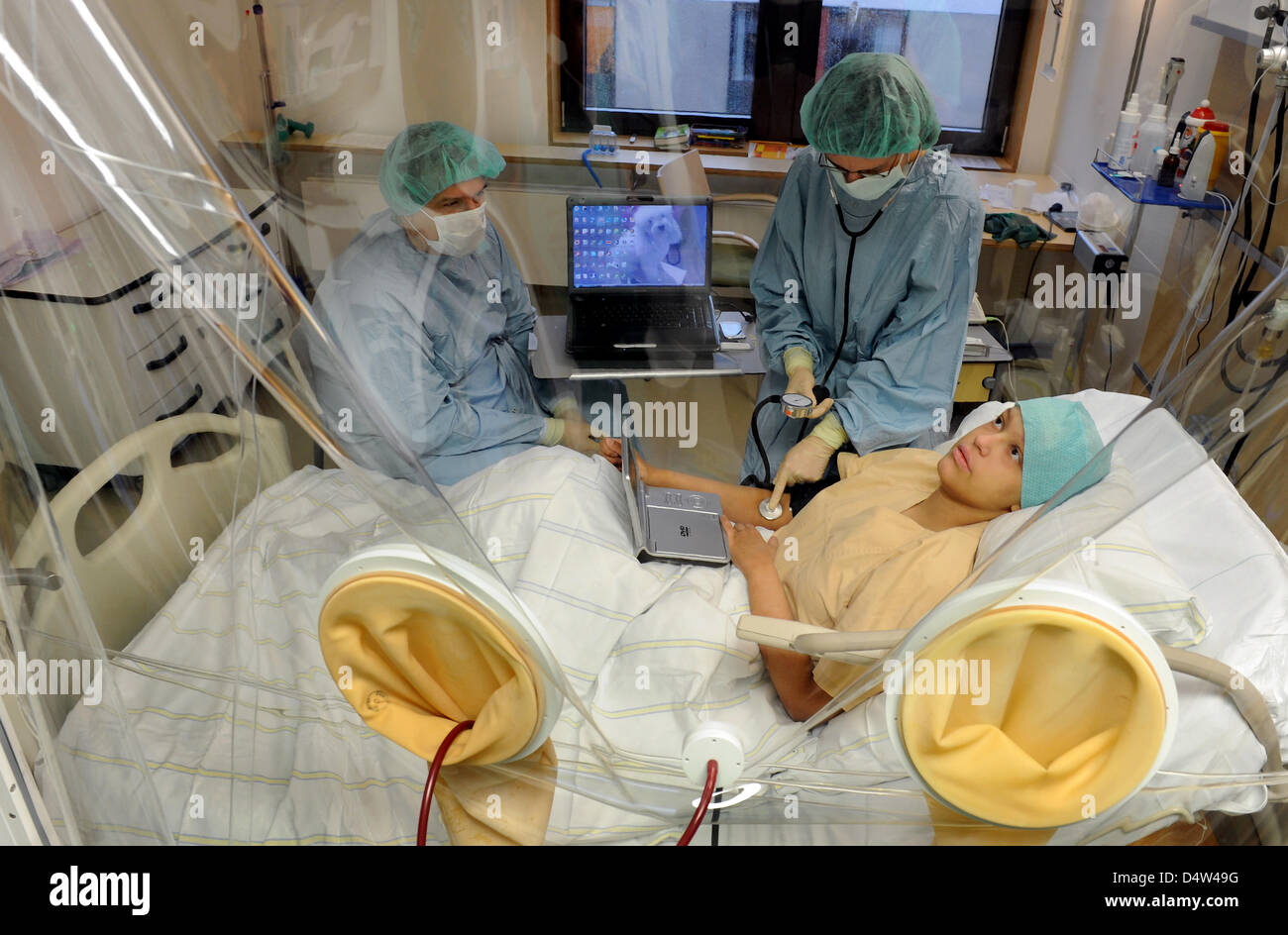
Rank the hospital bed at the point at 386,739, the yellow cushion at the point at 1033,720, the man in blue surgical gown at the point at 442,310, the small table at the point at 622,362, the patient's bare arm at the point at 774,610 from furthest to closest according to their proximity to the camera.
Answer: the small table at the point at 622,362 → the man in blue surgical gown at the point at 442,310 → the patient's bare arm at the point at 774,610 → the hospital bed at the point at 386,739 → the yellow cushion at the point at 1033,720

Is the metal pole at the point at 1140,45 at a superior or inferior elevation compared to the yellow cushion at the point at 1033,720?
superior

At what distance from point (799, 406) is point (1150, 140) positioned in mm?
624

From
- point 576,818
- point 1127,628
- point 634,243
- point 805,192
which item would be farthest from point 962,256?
point 576,818

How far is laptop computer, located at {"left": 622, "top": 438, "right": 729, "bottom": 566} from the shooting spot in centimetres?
116

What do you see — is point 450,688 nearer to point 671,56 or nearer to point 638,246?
point 638,246

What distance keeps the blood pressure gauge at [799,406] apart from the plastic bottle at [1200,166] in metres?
0.60

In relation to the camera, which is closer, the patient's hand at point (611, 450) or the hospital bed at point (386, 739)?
the hospital bed at point (386, 739)

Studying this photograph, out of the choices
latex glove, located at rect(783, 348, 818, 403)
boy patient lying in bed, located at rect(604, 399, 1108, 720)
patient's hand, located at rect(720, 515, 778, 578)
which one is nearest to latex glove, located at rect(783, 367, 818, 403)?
latex glove, located at rect(783, 348, 818, 403)

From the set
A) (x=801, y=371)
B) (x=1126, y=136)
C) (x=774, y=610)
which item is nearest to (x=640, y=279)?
(x=801, y=371)

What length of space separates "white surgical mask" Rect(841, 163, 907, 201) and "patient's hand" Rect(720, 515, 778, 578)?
506 mm

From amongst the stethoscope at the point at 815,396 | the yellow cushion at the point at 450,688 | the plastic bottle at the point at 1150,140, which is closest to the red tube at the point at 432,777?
the yellow cushion at the point at 450,688

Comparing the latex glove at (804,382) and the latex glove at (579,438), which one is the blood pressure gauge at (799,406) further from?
the latex glove at (579,438)

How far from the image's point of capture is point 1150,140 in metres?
1.25

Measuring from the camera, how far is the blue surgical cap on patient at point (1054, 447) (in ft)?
3.41
